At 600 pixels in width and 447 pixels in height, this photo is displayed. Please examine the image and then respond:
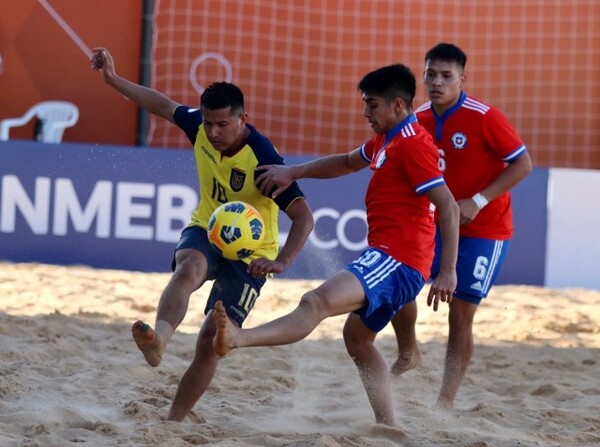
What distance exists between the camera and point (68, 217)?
32.1 feet

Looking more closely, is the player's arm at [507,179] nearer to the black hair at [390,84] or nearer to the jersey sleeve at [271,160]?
the black hair at [390,84]

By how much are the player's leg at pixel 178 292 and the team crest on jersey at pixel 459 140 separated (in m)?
1.45

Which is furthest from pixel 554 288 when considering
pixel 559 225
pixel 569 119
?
pixel 569 119

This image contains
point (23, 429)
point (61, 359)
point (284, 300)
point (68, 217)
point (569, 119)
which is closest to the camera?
point (23, 429)

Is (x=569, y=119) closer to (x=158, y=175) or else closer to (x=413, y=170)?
(x=158, y=175)

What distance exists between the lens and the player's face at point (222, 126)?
4902 millimetres

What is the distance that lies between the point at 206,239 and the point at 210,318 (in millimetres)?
373

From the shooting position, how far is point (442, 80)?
5.60 metres

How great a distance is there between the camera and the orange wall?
12.2m

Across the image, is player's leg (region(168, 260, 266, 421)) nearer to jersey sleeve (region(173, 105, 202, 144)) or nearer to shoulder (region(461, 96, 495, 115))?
jersey sleeve (region(173, 105, 202, 144))

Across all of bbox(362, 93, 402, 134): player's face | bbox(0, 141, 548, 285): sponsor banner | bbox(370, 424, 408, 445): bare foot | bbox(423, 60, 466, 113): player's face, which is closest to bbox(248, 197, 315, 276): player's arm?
bbox(362, 93, 402, 134): player's face

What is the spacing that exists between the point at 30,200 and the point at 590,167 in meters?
6.53

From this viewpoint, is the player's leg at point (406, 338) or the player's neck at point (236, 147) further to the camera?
the player's leg at point (406, 338)

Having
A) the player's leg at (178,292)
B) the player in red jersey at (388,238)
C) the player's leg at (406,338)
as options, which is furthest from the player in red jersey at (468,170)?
the player's leg at (178,292)
